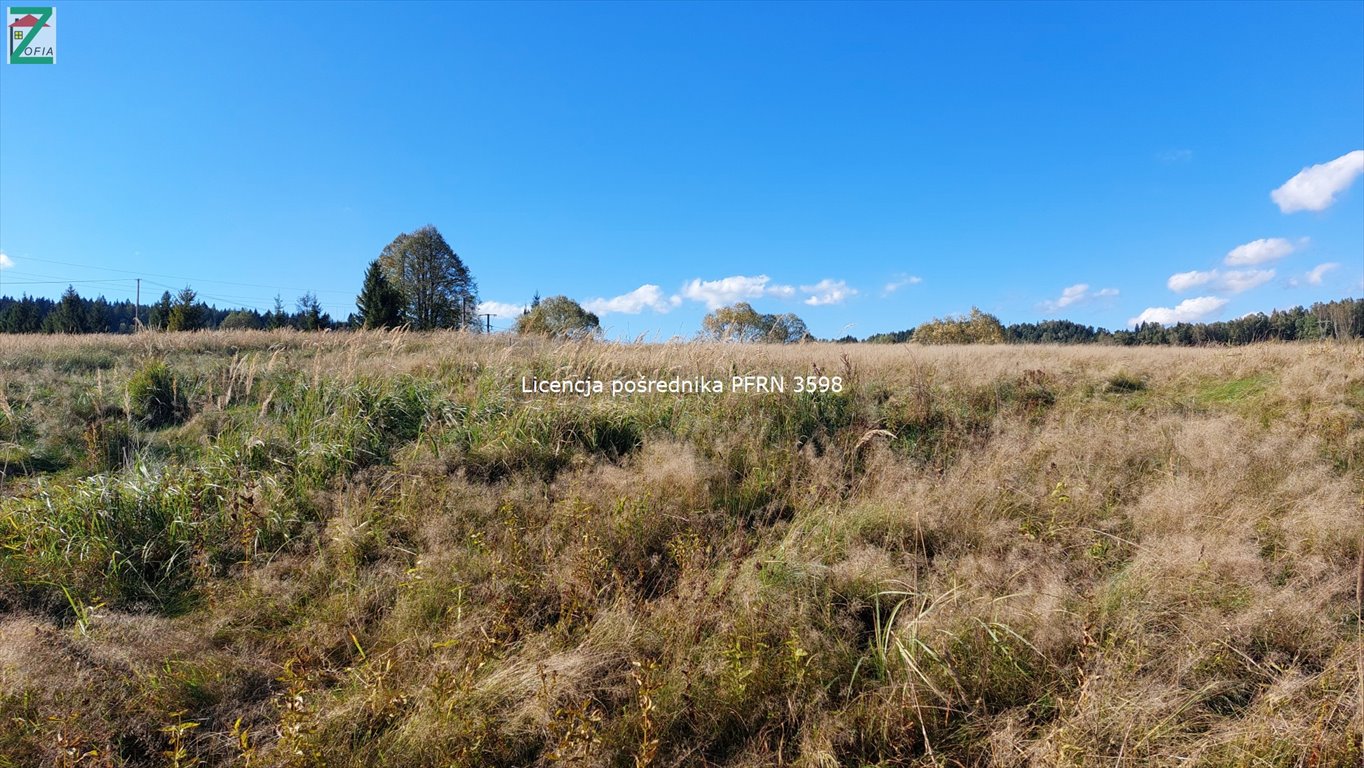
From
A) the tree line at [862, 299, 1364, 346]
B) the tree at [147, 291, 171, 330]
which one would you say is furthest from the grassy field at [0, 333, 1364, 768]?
the tree at [147, 291, 171, 330]

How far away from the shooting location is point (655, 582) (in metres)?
3.08

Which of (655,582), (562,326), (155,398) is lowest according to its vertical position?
Result: (655,582)

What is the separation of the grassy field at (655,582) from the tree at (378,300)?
27.2 meters

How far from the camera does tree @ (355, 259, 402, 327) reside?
30.7 m

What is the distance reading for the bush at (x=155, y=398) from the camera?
17.5 ft

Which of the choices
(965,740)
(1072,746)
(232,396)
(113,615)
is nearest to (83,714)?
(113,615)

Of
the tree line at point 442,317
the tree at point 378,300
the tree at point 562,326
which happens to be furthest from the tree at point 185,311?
the tree at point 562,326

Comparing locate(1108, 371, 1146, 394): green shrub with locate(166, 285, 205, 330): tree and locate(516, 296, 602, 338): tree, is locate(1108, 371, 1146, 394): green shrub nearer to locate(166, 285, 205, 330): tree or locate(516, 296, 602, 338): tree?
locate(516, 296, 602, 338): tree

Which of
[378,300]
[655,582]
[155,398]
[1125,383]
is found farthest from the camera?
[378,300]

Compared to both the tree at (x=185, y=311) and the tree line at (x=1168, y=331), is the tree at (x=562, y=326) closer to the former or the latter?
the tree line at (x=1168, y=331)

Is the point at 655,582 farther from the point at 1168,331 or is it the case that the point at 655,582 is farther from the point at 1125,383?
the point at 1168,331

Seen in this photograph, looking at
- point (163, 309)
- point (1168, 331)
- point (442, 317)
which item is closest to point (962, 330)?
point (1168, 331)

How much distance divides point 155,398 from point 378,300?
2824cm

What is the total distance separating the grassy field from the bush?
1.3 inches
